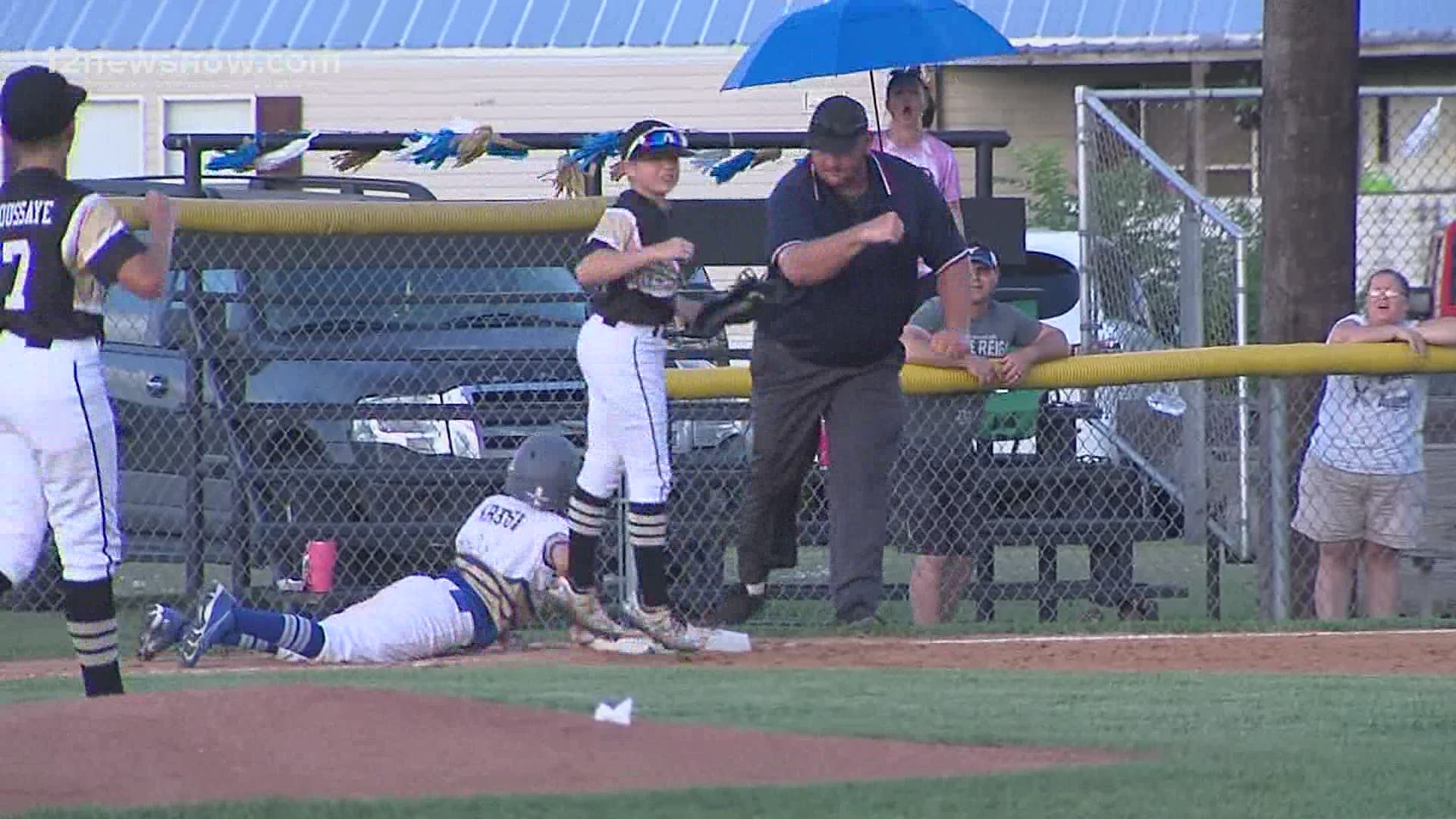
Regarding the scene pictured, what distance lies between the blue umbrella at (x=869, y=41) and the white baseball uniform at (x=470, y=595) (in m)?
3.01

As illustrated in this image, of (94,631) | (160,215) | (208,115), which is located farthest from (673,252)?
(208,115)

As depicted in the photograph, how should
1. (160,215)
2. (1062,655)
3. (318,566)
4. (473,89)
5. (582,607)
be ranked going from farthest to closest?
(473,89) < (318,566) < (1062,655) < (582,607) < (160,215)

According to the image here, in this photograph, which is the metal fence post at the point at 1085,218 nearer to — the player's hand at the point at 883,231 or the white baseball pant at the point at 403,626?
the player's hand at the point at 883,231

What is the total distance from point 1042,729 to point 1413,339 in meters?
4.18

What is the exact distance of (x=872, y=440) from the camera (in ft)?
30.7

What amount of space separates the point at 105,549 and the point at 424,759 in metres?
1.75

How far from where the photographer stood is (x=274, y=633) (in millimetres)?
8789

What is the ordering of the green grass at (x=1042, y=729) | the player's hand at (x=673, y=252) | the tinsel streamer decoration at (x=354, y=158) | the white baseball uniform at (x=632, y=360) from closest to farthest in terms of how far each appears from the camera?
1. the green grass at (x=1042, y=729)
2. the player's hand at (x=673, y=252)
3. the white baseball uniform at (x=632, y=360)
4. the tinsel streamer decoration at (x=354, y=158)

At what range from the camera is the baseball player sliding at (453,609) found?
8.98 metres

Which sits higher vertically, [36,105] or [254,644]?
[36,105]

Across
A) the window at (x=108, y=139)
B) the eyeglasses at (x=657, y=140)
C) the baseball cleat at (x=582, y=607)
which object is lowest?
the baseball cleat at (x=582, y=607)

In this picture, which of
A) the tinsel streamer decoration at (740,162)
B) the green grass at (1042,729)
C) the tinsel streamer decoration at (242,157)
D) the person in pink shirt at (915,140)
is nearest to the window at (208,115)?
the tinsel streamer decoration at (242,157)

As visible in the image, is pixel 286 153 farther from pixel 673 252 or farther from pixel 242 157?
pixel 673 252

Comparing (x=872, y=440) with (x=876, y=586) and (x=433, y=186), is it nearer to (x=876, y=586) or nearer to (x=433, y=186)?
(x=876, y=586)
